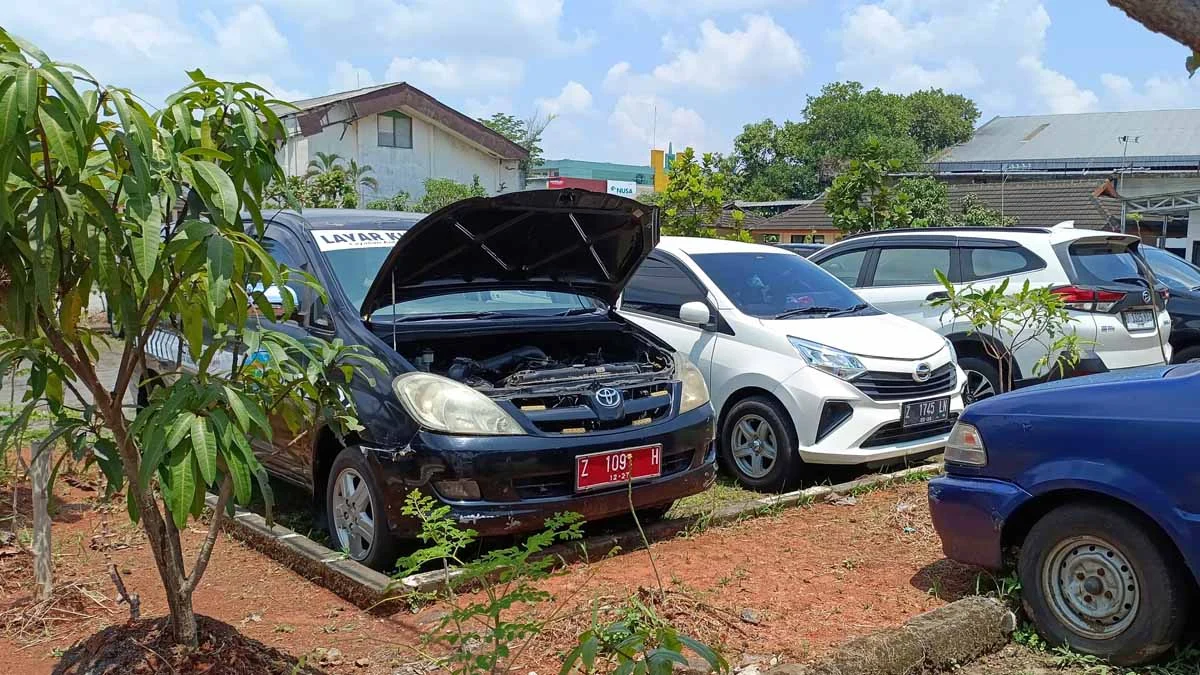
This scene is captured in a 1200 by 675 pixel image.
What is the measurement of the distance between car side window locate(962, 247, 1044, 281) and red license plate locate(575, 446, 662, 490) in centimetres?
510

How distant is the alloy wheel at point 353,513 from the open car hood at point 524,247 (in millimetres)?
876

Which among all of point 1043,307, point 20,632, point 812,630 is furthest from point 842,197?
point 20,632

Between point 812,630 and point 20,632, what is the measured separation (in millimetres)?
3196

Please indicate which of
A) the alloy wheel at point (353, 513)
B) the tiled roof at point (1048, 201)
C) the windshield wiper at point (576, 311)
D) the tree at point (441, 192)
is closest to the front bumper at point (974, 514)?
the windshield wiper at point (576, 311)

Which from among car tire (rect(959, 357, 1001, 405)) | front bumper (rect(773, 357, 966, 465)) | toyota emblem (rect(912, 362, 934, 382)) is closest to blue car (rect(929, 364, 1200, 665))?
front bumper (rect(773, 357, 966, 465))

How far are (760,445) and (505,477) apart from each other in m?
2.65

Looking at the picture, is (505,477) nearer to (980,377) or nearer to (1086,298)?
(980,377)

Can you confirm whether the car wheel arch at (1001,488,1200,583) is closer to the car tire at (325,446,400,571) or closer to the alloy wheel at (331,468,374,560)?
the car tire at (325,446,400,571)

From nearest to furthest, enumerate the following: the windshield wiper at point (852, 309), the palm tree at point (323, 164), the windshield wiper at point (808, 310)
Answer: the windshield wiper at point (808, 310) → the windshield wiper at point (852, 309) → the palm tree at point (323, 164)

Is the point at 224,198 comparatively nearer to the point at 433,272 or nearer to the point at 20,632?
the point at 20,632

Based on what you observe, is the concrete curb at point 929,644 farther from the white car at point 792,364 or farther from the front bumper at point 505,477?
the white car at point 792,364

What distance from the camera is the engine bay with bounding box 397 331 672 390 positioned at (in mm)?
4957

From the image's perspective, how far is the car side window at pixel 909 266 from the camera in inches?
367

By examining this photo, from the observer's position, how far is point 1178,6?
68.2 inches
